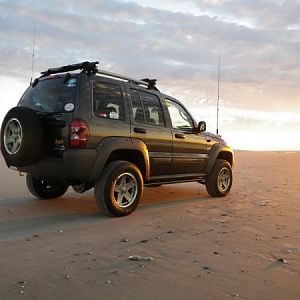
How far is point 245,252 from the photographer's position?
4.75 m

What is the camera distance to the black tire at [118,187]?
6480 millimetres

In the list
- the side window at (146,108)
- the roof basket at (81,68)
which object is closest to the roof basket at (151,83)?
the side window at (146,108)

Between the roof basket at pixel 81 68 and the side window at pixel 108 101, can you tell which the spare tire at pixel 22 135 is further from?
the roof basket at pixel 81 68

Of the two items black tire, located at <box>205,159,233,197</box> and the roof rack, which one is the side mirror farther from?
the roof rack

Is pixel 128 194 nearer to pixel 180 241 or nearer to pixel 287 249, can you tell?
pixel 180 241

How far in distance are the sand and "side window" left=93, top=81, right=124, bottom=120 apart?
4.88ft

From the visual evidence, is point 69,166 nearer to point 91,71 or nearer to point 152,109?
point 91,71

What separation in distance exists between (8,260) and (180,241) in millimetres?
1857

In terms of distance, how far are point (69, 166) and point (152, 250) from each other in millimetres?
1999

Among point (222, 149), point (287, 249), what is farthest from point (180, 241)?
point (222, 149)

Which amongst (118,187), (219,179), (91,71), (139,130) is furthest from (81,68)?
(219,179)

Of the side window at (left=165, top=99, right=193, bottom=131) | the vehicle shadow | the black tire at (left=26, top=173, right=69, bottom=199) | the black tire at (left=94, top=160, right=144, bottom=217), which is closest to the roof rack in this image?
the side window at (left=165, top=99, right=193, bottom=131)

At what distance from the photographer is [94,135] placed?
6.35 metres

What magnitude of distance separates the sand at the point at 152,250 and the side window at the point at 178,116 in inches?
54.5
